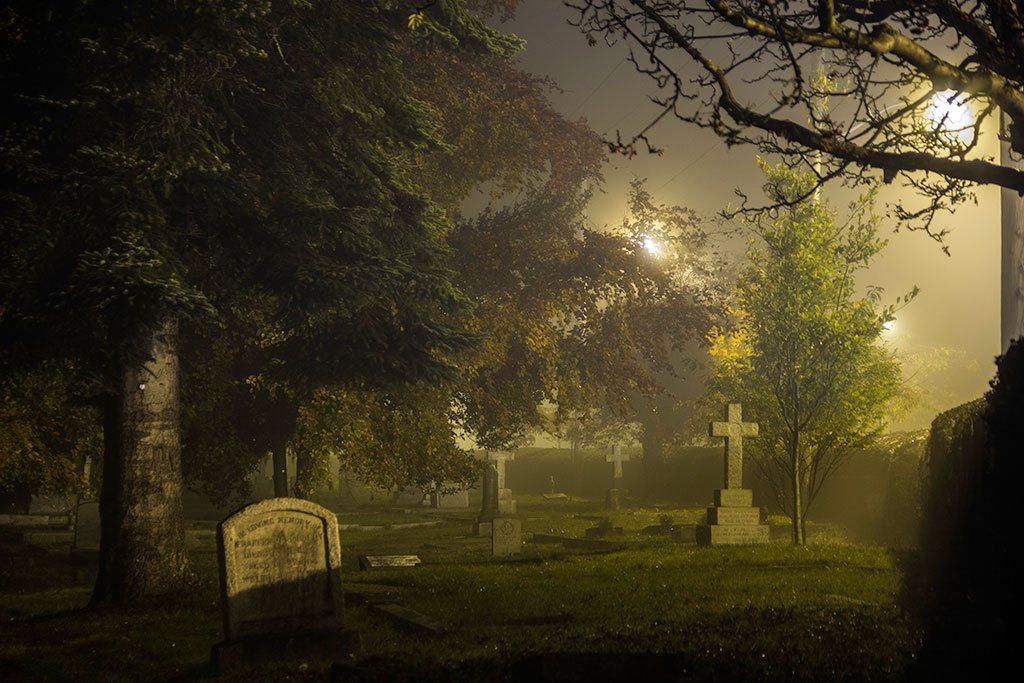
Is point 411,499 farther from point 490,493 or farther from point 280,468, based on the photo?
point 280,468

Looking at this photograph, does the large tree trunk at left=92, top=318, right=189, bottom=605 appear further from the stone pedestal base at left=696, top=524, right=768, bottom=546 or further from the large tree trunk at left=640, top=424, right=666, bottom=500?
the large tree trunk at left=640, top=424, right=666, bottom=500

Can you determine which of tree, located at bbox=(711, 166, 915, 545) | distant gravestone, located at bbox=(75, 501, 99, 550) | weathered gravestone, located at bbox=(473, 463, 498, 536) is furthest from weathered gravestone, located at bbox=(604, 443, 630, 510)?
distant gravestone, located at bbox=(75, 501, 99, 550)

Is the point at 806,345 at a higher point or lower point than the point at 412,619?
higher

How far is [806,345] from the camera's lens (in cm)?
2198

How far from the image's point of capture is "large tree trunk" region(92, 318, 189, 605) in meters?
13.9

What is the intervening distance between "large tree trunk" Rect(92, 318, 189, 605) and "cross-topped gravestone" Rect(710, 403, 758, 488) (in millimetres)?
11856

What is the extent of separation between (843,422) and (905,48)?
589 inches

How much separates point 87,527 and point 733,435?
556 inches

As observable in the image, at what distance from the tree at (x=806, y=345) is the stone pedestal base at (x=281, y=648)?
1295 centimetres

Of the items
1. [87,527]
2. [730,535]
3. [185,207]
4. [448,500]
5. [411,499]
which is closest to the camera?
[185,207]

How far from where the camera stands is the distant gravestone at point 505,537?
66.5 ft

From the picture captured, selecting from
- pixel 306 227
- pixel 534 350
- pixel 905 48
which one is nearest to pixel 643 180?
pixel 534 350

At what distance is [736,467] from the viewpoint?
70.8 feet

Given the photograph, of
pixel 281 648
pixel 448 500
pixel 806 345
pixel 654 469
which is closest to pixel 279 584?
pixel 281 648
